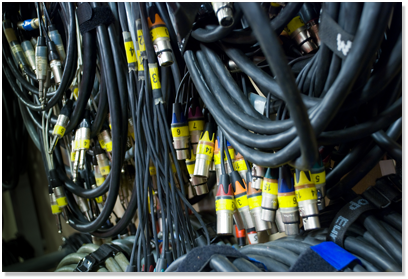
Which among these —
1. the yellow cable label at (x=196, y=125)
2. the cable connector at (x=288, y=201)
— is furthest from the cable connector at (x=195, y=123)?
the cable connector at (x=288, y=201)

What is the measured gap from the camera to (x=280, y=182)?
540 millimetres

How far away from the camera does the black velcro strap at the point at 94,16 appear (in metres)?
0.76

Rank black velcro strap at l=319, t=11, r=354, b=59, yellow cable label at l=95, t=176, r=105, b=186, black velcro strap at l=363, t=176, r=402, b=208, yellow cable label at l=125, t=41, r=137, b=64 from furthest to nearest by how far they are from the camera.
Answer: yellow cable label at l=95, t=176, r=105, b=186
yellow cable label at l=125, t=41, r=137, b=64
black velcro strap at l=363, t=176, r=402, b=208
black velcro strap at l=319, t=11, r=354, b=59

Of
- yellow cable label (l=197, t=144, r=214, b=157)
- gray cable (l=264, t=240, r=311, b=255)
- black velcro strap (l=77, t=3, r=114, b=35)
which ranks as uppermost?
black velcro strap (l=77, t=3, r=114, b=35)

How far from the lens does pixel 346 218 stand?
0.53m

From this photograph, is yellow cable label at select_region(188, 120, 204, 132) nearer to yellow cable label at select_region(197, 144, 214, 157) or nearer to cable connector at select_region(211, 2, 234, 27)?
yellow cable label at select_region(197, 144, 214, 157)

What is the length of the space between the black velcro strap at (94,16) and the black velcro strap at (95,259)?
55cm

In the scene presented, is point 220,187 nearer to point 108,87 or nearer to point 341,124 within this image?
point 341,124

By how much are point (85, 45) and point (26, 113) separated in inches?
19.4

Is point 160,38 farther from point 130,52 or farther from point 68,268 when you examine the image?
point 68,268

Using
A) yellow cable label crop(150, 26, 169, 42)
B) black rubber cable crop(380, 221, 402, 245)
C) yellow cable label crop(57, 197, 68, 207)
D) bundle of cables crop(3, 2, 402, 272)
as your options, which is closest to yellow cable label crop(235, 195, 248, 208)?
bundle of cables crop(3, 2, 402, 272)

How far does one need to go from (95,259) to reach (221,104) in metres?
0.53

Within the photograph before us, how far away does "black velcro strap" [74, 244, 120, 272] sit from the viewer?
0.81 m

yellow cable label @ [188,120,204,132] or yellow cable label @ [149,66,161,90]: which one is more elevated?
yellow cable label @ [149,66,161,90]
